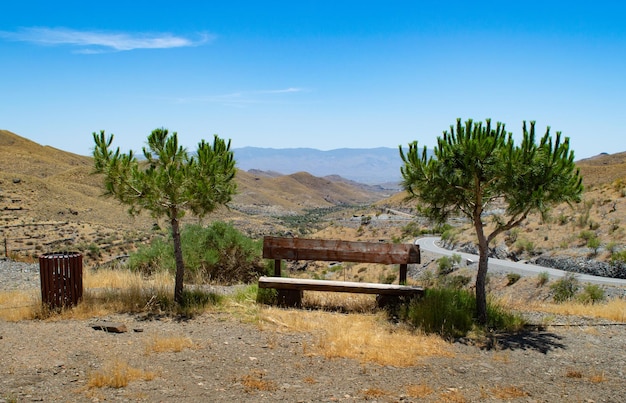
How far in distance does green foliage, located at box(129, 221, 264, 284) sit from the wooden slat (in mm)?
3976

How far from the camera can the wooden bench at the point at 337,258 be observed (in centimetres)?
920

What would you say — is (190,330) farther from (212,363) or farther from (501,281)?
(501,281)

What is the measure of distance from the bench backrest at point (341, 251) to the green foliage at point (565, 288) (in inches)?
335

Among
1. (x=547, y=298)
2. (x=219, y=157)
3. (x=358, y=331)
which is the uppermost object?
(x=219, y=157)

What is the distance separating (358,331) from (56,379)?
4235 millimetres

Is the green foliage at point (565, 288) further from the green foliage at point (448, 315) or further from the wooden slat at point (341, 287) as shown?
the wooden slat at point (341, 287)

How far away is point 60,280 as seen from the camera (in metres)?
8.55

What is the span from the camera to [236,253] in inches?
557

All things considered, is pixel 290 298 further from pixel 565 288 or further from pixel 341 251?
pixel 565 288

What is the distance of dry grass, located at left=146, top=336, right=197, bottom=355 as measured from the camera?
6695mm

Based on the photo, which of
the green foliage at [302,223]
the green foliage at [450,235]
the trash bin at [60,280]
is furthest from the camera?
the green foliage at [302,223]

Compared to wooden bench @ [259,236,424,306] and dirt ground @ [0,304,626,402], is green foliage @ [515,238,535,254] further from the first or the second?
dirt ground @ [0,304,626,402]

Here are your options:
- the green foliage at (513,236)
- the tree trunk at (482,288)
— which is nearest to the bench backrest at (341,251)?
the tree trunk at (482,288)

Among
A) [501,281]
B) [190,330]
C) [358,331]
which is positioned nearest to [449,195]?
[358,331]
